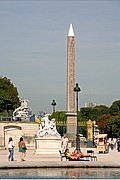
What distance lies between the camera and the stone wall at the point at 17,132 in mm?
46125

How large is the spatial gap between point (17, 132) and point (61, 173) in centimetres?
2658

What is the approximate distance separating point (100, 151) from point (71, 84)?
54.0ft

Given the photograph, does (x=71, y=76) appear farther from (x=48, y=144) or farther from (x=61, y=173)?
(x=61, y=173)

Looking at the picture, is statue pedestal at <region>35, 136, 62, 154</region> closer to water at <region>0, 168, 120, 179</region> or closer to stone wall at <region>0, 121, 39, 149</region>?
water at <region>0, 168, 120, 179</region>

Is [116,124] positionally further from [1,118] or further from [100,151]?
[100,151]

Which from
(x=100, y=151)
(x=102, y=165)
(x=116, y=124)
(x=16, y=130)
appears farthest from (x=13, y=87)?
(x=102, y=165)

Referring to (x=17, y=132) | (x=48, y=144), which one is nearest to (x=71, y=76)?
(x=17, y=132)

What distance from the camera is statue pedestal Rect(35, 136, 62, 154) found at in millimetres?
33688

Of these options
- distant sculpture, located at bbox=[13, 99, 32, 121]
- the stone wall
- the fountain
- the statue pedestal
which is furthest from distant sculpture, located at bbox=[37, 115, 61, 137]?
distant sculpture, located at bbox=[13, 99, 32, 121]

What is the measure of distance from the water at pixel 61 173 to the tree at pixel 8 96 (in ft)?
166

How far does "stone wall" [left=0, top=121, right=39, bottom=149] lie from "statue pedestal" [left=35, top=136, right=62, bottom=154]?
11.6 metres

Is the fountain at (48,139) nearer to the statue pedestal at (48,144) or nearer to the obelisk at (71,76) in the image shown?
the statue pedestal at (48,144)

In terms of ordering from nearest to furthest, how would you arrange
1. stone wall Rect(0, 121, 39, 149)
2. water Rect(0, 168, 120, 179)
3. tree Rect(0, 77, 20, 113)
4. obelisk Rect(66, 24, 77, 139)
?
water Rect(0, 168, 120, 179) < stone wall Rect(0, 121, 39, 149) < obelisk Rect(66, 24, 77, 139) < tree Rect(0, 77, 20, 113)

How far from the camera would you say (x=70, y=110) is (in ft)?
183
